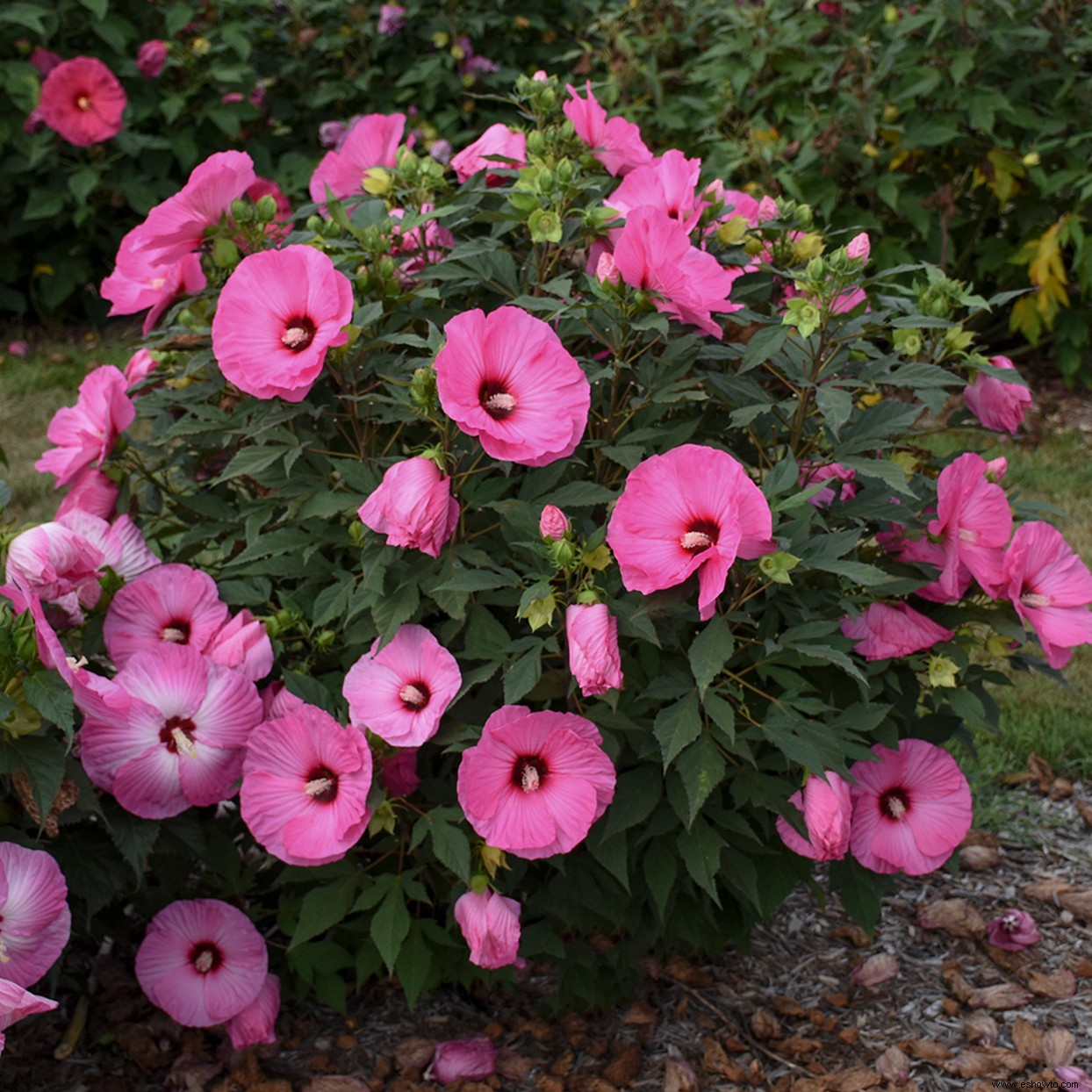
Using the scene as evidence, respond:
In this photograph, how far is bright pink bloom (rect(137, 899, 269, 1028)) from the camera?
72.3 inches

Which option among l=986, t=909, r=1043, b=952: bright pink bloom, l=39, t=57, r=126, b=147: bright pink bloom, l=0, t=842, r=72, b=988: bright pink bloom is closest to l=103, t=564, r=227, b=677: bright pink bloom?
l=0, t=842, r=72, b=988: bright pink bloom

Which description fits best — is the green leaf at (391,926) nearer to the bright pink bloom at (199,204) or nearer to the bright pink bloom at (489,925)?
the bright pink bloom at (489,925)

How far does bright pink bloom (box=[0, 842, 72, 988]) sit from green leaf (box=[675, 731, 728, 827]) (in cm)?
77

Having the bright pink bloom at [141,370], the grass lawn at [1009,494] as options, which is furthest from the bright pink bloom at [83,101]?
the bright pink bloom at [141,370]

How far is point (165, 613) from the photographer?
182 centimetres

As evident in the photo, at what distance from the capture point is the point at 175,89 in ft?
16.8

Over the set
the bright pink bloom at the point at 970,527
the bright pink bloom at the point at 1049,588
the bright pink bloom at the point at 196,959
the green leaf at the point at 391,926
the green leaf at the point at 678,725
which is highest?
the bright pink bloom at the point at 970,527

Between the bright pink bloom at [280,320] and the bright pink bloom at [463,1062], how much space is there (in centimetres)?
102

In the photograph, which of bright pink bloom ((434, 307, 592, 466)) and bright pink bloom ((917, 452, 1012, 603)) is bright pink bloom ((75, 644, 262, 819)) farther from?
bright pink bloom ((917, 452, 1012, 603))

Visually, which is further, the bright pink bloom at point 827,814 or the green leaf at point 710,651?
the bright pink bloom at point 827,814

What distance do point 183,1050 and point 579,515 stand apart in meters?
1.05

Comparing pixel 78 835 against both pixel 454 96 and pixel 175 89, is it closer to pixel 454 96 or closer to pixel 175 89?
pixel 175 89

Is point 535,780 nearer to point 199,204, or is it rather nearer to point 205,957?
point 205,957

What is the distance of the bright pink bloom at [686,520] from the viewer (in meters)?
1.43
